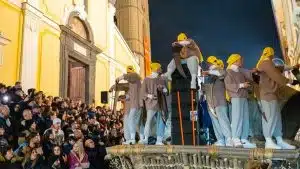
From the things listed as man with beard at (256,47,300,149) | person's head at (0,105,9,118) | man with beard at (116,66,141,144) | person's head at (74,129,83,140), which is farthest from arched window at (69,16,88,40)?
man with beard at (256,47,300,149)

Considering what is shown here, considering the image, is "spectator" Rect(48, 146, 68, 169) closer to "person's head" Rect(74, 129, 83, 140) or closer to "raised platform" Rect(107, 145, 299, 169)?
"person's head" Rect(74, 129, 83, 140)

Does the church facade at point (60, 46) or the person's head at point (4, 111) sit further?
the church facade at point (60, 46)

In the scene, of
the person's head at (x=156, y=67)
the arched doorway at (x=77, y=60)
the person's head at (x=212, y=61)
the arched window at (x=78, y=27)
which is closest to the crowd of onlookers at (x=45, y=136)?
the person's head at (x=156, y=67)

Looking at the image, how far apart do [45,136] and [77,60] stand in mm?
8093

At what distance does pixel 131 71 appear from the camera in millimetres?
7164

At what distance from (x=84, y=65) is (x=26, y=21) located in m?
4.78

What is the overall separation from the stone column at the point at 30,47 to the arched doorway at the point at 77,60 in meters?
1.68

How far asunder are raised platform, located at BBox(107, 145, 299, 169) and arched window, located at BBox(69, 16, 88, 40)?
943 cm

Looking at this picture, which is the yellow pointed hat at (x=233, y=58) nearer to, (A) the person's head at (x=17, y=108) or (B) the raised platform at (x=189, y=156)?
(B) the raised platform at (x=189, y=156)

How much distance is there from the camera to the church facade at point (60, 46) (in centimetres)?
1091

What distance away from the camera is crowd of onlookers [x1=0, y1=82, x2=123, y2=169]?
6410 mm

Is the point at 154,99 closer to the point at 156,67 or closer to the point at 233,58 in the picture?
the point at 156,67

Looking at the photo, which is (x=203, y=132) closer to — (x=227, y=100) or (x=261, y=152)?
(x=227, y=100)

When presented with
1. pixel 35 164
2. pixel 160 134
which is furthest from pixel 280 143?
pixel 35 164
